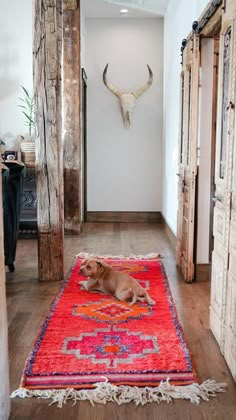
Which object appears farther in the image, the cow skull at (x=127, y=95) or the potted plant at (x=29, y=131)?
the cow skull at (x=127, y=95)

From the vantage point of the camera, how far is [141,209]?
24.4 feet

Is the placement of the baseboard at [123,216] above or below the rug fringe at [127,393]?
above

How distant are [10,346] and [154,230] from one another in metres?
4.18

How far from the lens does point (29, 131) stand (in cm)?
621

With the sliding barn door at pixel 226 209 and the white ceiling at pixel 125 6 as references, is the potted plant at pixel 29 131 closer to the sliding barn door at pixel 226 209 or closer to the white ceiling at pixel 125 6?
the white ceiling at pixel 125 6

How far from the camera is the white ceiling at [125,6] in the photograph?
634 cm

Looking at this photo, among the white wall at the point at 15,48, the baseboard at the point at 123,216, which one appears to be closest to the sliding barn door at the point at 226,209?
the white wall at the point at 15,48

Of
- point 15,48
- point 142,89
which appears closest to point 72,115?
point 15,48

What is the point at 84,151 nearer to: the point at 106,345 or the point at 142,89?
the point at 142,89

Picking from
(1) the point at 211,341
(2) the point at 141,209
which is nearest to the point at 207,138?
(1) the point at 211,341

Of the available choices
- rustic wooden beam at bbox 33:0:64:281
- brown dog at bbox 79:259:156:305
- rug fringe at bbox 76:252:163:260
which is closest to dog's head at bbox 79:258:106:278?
brown dog at bbox 79:259:156:305

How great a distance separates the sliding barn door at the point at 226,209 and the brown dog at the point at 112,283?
688 mm

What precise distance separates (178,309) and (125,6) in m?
4.91

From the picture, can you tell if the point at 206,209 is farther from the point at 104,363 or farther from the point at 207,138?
the point at 104,363
